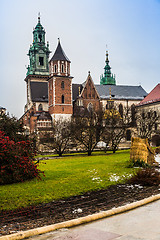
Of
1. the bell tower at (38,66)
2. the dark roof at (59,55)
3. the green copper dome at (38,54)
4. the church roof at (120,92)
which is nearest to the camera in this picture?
the dark roof at (59,55)

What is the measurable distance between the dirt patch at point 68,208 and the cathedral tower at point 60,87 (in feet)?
175

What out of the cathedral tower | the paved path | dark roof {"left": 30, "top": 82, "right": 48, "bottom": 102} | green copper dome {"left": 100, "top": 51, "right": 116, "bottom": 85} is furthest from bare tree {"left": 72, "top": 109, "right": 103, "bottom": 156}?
green copper dome {"left": 100, "top": 51, "right": 116, "bottom": 85}

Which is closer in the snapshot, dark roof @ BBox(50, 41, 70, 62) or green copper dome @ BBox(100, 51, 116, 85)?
dark roof @ BBox(50, 41, 70, 62)

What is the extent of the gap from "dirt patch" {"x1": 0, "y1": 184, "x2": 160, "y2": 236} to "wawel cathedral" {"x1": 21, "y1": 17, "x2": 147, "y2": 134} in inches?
1593

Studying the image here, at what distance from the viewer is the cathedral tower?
204 ft

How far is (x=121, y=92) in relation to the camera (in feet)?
261

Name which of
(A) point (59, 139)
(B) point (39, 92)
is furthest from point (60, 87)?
(A) point (59, 139)

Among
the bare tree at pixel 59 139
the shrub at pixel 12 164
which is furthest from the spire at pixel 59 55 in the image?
the shrub at pixel 12 164

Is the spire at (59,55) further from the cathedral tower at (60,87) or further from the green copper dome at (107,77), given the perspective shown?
the green copper dome at (107,77)

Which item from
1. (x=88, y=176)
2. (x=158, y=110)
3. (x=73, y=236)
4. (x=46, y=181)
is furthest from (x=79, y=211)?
(x=158, y=110)

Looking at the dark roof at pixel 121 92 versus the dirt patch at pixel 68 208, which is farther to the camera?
the dark roof at pixel 121 92

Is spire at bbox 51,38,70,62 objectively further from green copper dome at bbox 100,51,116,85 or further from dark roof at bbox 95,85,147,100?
green copper dome at bbox 100,51,116,85

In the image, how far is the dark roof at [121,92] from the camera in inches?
3017

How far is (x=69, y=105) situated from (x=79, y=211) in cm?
→ 5711
